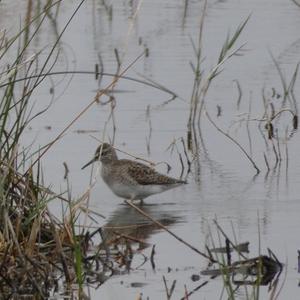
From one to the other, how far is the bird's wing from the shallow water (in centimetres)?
17

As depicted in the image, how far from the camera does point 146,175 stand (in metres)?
9.65

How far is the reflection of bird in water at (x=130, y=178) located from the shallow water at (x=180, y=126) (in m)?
0.11

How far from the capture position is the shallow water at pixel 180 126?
7.62m

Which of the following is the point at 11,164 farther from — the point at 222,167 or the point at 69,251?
the point at 222,167

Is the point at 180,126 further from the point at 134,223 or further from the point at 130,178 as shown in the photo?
the point at 134,223

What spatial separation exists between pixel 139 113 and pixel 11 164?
441cm

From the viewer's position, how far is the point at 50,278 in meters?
6.65

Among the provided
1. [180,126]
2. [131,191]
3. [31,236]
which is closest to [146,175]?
[131,191]

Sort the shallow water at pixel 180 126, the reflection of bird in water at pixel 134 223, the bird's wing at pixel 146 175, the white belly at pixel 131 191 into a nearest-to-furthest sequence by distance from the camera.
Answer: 1. the shallow water at pixel 180 126
2. the reflection of bird in water at pixel 134 223
3. the bird's wing at pixel 146 175
4. the white belly at pixel 131 191

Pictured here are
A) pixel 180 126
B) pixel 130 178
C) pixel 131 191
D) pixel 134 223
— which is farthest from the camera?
pixel 180 126

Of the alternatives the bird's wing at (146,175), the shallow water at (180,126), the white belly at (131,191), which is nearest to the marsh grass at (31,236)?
the shallow water at (180,126)

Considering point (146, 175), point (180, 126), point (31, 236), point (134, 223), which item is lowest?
point (180, 126)

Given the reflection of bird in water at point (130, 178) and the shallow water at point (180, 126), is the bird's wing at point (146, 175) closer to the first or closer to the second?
the reflection of bird in water at point (130, 178)

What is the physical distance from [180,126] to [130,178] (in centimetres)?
138
